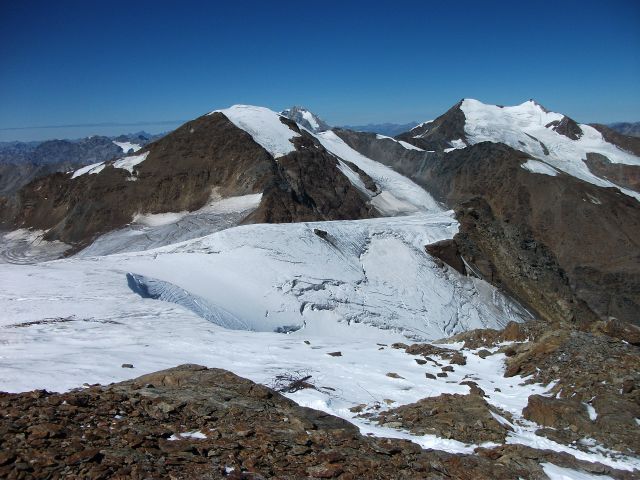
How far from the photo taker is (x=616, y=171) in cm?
10325

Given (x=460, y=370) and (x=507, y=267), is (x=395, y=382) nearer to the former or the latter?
(x=460, y=370)

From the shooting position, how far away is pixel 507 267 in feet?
105

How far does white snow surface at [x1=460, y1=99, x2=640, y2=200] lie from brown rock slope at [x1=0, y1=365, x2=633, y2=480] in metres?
98.7

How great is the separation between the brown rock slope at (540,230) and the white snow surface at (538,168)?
0.82 meters

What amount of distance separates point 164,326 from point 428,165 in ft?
244

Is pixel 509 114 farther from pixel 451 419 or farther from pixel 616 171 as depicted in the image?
pixel 451 419

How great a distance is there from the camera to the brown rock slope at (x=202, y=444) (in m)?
4.61

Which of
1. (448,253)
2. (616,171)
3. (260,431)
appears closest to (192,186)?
(448,253)

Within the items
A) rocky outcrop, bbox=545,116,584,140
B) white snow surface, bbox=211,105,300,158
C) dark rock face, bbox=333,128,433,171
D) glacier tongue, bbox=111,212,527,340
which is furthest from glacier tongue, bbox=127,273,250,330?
rocky outcrop, bbox=545,116,584,140

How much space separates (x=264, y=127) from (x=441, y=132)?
194 feet

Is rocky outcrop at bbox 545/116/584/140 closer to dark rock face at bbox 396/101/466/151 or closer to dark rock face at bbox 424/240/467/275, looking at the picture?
dark rock face at bbox 396/101/466/151

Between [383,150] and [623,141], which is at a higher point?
[623,141]

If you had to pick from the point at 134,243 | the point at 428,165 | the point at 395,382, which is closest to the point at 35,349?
the point at 395,382

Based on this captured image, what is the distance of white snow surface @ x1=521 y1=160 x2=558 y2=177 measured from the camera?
216 ft
